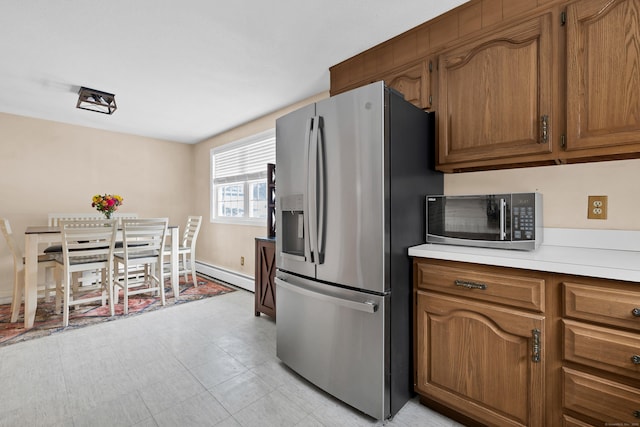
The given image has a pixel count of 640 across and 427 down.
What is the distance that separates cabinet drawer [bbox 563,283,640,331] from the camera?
105 cm

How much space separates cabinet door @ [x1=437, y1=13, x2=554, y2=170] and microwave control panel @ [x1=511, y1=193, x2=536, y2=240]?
0.24m

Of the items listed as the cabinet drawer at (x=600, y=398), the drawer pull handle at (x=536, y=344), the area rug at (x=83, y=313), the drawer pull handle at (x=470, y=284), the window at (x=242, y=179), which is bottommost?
the area rug at (x=83, y=313)

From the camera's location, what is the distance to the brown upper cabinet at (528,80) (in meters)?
1.31

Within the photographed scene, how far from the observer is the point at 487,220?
1.58 meters

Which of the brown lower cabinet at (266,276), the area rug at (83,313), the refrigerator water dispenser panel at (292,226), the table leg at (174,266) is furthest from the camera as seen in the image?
the table leg at (174,266)

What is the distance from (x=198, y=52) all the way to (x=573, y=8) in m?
2.33

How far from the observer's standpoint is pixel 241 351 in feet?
7.48

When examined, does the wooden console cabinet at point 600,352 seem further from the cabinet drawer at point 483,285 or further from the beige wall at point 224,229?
the beige wall at point 224,229

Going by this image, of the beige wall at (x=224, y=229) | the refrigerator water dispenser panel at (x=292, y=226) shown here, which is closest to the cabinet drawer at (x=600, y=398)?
the refrigerator water dispenser panel at (x=292, y=226)

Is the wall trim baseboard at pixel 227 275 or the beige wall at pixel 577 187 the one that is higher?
the beige wall at pixel 577 187

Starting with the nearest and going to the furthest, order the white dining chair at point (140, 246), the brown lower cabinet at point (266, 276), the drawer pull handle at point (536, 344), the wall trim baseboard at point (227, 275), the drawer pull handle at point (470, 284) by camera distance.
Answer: the drawer pull handle at point (536, 344)
the drawer pull handle at point (470, 284)
the brown lower cabinet at point (266, 276)
the white dining chair at point (140, 246)
the wall trim baseboard at point (227, 275)

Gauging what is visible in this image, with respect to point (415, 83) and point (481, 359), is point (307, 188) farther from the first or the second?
point (481, 359)

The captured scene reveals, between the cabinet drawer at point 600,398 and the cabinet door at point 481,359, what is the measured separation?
0.10 m

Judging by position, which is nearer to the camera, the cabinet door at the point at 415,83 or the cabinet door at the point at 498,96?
the cabinet door at the point at 498,96
